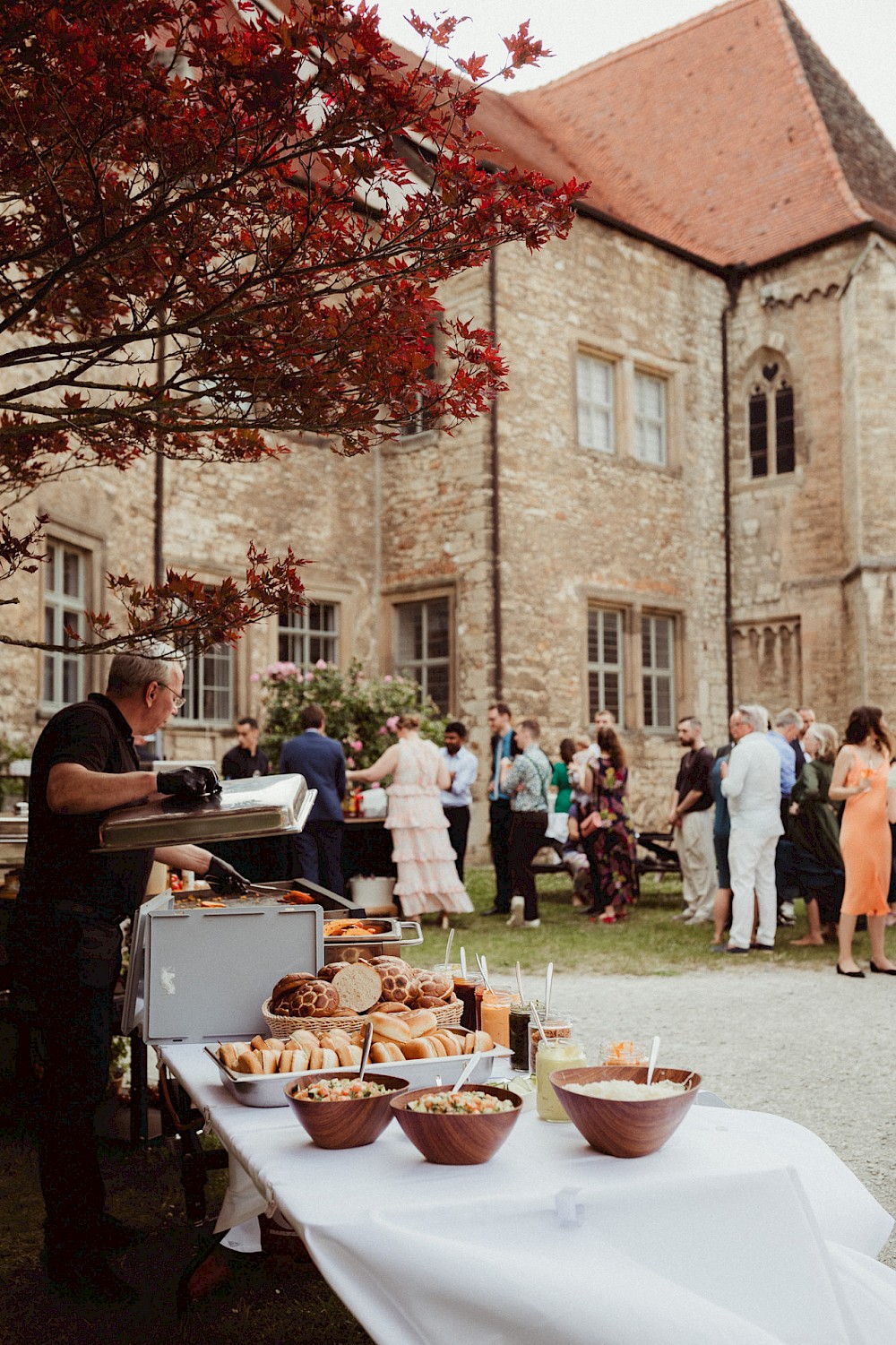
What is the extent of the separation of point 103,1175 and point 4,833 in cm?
170

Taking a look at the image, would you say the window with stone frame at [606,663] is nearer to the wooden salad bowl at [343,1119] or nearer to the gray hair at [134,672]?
the gray hair at [134,672]

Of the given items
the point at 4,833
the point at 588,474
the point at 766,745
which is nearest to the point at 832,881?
the point at 766,745

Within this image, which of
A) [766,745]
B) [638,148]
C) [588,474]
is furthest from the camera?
[638,148]

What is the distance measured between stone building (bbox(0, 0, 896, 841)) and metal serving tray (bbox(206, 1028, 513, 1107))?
11.5 metres

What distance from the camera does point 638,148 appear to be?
21.3 meters

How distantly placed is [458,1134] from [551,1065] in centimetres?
42

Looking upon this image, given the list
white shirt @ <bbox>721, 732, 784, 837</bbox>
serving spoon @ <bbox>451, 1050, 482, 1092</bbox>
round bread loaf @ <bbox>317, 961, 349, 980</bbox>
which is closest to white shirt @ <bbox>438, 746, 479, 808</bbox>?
white shirt @ <bbox>721, 732, 784, 837</bbox>

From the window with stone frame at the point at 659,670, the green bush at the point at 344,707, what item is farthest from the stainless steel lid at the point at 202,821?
the window with stone frame at the point at 659,670

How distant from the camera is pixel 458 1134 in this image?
207 cm

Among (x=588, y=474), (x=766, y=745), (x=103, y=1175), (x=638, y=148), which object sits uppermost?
(x=638, y=148)

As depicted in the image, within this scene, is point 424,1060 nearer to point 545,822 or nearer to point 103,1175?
point 103,1175

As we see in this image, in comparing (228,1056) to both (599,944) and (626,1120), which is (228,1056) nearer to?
(626,1120)

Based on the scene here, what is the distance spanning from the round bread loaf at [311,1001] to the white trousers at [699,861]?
27.4ft

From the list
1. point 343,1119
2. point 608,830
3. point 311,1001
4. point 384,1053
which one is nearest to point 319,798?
point 608,830
